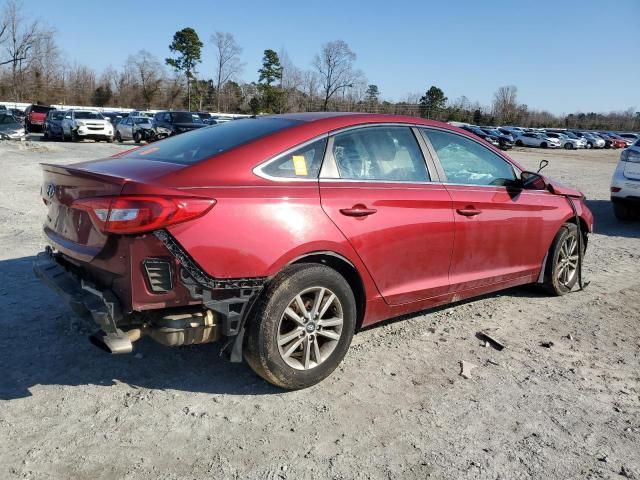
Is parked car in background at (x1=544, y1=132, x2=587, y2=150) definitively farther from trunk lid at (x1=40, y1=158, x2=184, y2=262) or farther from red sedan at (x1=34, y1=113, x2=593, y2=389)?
trunk lid at (x1=40, y1=158, x2=184, y2=262)

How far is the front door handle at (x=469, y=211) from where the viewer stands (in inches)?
159

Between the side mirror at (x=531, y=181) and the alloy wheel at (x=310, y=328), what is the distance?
2.29m

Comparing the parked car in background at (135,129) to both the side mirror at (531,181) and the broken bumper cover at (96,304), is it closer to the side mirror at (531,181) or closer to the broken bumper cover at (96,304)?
the side mirror at (531,181)

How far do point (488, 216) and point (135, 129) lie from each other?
83.6 feet

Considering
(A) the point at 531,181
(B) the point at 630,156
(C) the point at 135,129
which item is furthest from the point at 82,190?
(C) the point at 135,129

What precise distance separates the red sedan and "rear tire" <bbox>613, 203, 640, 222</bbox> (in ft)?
22.6

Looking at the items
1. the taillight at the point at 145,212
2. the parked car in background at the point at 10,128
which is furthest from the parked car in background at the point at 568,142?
the taillight at the point at 145,212

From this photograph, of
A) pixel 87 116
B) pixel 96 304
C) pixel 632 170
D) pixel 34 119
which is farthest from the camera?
pixel 34 119

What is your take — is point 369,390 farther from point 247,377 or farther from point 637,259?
point 637,259

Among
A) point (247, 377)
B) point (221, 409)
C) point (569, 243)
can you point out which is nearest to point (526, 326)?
point (569, 243)

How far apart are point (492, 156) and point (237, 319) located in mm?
2778

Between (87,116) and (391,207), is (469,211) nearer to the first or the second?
(391,207)

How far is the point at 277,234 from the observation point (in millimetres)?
3004

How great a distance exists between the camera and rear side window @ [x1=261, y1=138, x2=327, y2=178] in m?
3.17
